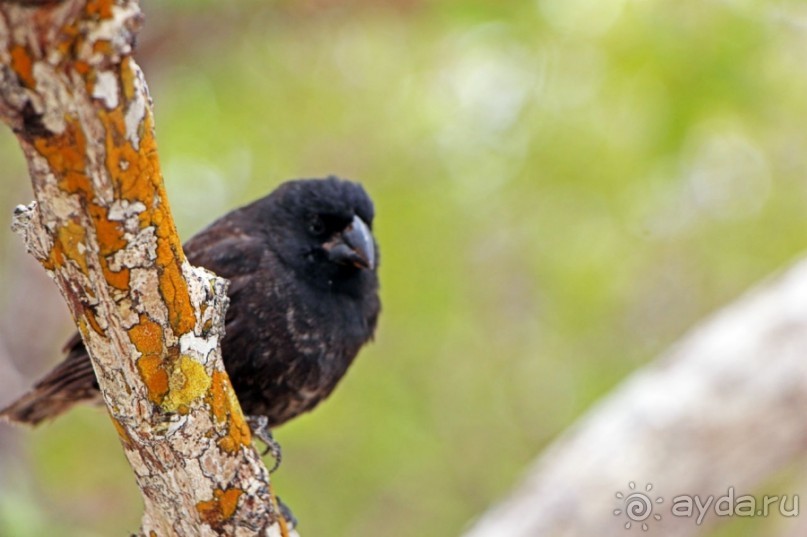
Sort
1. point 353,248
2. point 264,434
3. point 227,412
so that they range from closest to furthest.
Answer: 1. point 227,412
2. point 264,434
3. point 353,248

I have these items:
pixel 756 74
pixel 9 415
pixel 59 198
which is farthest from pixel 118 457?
pixel 59 198

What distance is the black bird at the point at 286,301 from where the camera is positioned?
325 cm

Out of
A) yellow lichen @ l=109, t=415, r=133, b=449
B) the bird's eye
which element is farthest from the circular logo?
yellow lichen @ l=109, t=415, r=133, b=449

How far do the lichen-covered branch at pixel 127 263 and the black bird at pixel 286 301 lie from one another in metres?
0.79

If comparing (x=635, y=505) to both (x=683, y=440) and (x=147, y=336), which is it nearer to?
(x=683, y=440)

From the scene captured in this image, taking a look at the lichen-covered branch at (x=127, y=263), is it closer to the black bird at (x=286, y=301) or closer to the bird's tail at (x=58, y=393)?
the black bird at (x=286, y=301)

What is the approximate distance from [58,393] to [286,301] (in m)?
0.98

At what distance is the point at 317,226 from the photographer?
11.7 feet

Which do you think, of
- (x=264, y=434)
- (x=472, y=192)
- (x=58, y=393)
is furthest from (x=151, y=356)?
(x=472, y=192)

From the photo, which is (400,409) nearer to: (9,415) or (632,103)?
(632,103)

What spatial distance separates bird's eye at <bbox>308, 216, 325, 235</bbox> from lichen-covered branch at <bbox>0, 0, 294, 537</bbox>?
1.32 meters

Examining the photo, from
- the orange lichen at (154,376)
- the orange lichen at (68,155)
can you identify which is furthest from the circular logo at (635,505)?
the orange lichen at (68,155)

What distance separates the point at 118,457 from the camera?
6.77 meters

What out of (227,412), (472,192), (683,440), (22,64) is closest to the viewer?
(22,64)
